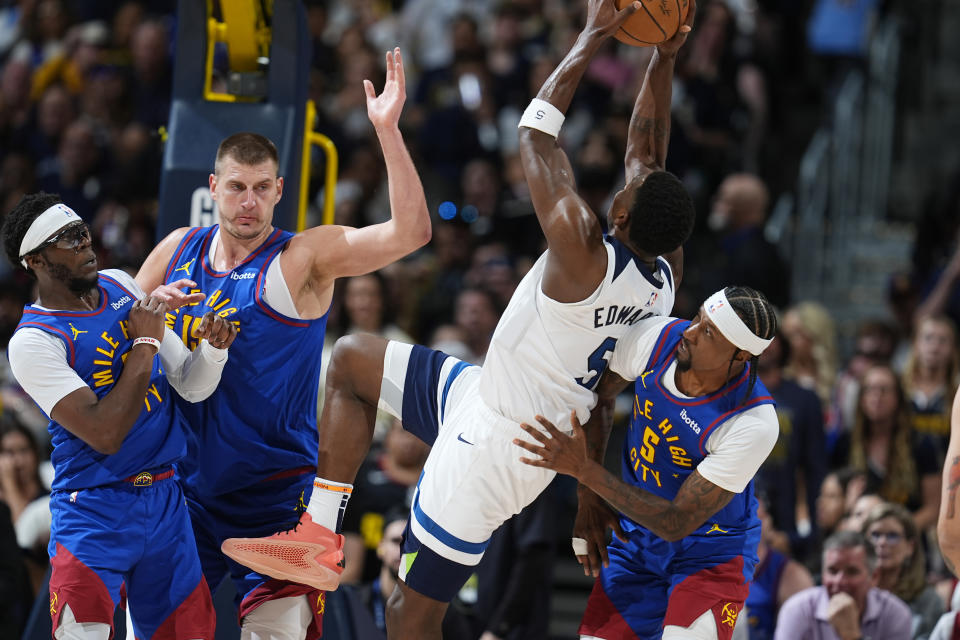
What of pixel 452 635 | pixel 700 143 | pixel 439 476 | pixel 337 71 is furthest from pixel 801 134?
pixel 439 476

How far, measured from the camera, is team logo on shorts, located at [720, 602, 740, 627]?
5.20 m

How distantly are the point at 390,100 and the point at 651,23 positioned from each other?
41.2 inches

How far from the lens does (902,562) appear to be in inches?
281

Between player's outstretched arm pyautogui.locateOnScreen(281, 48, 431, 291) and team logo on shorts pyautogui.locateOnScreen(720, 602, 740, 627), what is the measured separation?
1.83m

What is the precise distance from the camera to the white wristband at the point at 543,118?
193 inches

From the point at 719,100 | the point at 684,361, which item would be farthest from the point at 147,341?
the point at 719,100

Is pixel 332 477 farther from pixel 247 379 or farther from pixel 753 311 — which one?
pixel 753 311

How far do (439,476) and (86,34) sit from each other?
970 centimetres

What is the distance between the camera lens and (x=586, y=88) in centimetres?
1192

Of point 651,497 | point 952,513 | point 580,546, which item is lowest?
point 580,546

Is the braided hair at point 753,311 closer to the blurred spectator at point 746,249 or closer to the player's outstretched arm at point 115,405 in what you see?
→ the player's outstretched arm at point 115,405

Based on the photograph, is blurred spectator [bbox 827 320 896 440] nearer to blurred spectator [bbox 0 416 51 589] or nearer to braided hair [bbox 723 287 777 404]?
braided hair [bbox 723 287 777 404]

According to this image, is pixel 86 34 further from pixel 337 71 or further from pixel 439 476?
pixel 439 476

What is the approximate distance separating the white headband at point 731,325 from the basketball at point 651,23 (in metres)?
1.08
